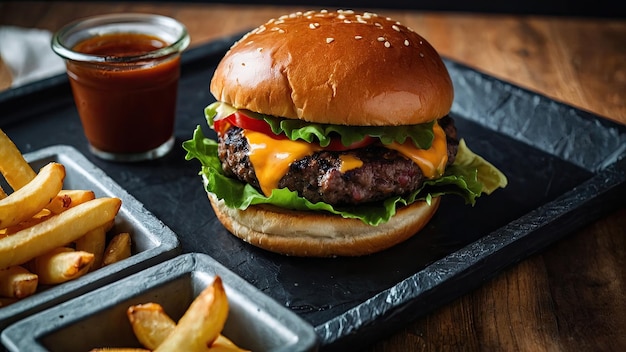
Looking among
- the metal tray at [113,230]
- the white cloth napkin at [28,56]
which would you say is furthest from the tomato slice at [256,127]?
the white cloth napkin at [28,56]

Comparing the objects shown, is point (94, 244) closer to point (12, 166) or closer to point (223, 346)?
point (12, 166)

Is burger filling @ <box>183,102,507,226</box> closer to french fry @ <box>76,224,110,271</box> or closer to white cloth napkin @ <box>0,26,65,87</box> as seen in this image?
french fry @ <box>76,224,110,271</box>

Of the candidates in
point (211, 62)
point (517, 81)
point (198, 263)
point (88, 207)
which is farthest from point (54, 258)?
point (517, 81)

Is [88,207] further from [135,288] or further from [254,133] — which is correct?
[254,133]

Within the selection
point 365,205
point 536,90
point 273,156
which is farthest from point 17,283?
point 536,90

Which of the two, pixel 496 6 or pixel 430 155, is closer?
pixel 430 155

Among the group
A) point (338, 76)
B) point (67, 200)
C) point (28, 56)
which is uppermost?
point (338, 76)
